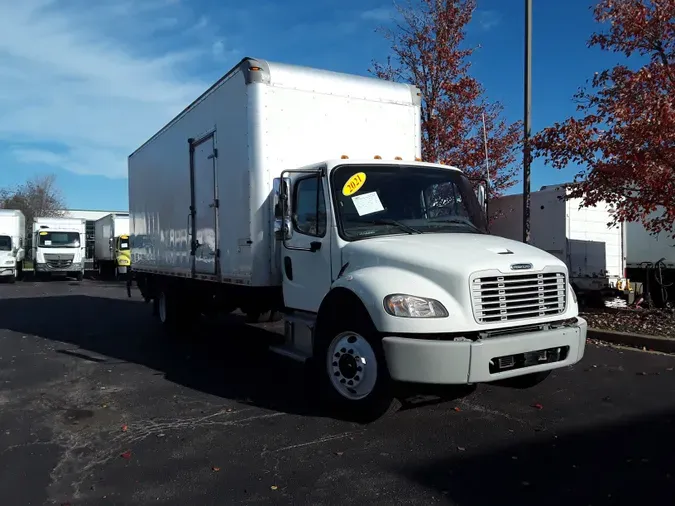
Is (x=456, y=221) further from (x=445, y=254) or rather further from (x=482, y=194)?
(x=445, y=254)

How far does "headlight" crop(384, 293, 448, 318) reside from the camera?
4.55m

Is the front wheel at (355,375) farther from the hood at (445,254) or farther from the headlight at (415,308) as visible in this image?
the hood at (445,254)

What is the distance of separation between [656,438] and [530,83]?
25.5 ft

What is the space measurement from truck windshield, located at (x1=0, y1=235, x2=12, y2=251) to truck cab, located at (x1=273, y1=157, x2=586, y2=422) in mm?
25372

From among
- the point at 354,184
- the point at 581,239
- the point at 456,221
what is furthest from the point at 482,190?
the point at 581,239

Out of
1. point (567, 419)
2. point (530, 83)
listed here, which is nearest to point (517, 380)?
point (567, 419)

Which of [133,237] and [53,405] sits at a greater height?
[133,237]

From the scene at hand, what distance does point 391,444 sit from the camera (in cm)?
457

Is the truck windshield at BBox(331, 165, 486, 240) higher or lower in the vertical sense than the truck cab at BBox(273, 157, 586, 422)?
higher

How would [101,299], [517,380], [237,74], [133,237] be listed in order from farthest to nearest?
[101,299], [133,237], [237,74], [517,380]

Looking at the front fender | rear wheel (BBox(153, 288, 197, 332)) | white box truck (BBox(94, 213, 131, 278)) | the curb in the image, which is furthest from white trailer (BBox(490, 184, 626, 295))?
white box truck (BBox(94, 213, 131, 278))

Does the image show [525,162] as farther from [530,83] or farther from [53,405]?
[53,405]

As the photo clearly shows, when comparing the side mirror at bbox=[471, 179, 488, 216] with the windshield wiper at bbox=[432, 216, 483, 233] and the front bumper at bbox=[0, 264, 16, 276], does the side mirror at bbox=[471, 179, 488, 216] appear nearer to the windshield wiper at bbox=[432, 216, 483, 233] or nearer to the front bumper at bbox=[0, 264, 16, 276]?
the windshield wiper at bbox=[432, 216, 483, 233]

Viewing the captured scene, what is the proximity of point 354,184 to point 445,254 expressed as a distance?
1.36m
